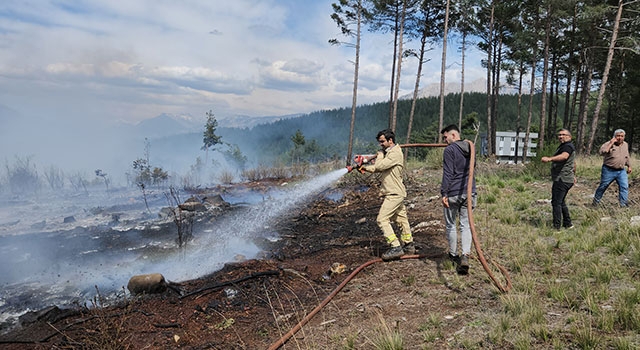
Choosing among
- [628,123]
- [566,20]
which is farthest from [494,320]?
[628,123]

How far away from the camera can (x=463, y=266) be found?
4.56 m

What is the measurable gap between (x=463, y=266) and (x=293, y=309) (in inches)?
86.5

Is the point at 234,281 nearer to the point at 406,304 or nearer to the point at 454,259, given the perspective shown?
the point at 406,304

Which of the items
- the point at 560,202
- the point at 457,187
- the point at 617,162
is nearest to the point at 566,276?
the point at 457,187

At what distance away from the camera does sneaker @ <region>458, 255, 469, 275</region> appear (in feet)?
14.8

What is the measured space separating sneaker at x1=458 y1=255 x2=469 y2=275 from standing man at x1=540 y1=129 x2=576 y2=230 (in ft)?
9.09

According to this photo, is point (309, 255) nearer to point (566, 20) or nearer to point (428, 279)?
point (428, 279)

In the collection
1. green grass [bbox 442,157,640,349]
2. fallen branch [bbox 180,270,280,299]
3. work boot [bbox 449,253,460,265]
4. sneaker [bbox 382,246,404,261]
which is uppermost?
green grass [bbox 442,157,640,349]

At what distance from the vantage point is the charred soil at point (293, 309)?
355 centimetres

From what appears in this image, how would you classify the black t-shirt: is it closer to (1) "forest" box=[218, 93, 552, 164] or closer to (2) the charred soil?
(2) the charred soil

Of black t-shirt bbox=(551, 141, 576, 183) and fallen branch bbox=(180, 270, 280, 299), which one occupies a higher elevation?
black t-shirt bbox=(551, 141, 576, 183)

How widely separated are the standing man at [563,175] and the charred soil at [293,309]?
2026 mm

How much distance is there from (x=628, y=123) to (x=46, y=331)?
3718 centimetres

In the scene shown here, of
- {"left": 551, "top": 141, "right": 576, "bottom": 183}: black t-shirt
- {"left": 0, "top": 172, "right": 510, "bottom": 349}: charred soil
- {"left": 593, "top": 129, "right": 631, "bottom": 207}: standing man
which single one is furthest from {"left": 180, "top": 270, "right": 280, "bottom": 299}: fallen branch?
{"left": 593, "top": 129, "right": 631, "bottom": 207}: standing man
